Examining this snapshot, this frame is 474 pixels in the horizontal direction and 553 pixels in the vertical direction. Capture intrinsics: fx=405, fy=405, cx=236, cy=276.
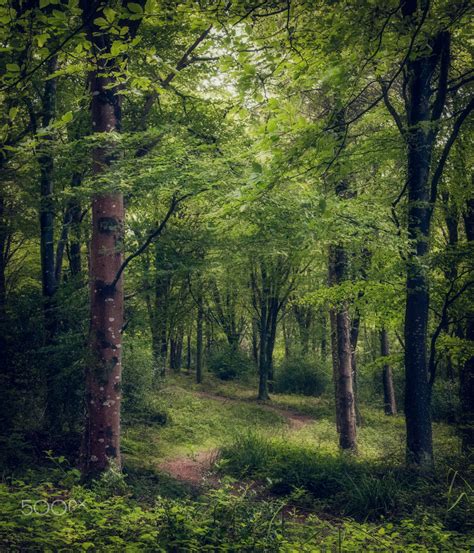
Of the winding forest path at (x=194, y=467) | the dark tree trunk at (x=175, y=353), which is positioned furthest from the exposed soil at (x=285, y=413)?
the dark tree trunk at (x=175, y=353)

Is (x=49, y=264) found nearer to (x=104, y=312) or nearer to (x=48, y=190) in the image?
(x=48, y=190)

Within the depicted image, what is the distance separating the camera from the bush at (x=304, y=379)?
25016mm

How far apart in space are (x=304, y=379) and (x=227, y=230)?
1957 cm

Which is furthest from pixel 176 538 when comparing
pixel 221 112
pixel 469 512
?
pixel 221 112

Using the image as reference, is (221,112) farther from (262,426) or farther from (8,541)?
(262,426)

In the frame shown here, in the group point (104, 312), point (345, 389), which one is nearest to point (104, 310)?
point (104, 312)

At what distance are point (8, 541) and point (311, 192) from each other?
5320mm

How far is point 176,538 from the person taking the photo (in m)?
3.73

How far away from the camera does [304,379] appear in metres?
25.1

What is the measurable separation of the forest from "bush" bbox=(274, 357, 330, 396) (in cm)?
1193

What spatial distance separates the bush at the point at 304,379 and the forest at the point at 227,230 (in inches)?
470

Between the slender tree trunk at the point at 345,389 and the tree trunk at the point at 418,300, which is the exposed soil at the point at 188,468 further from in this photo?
the tree trunk at the point at 418,300

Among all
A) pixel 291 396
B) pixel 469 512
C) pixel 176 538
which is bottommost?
pixel 291 396

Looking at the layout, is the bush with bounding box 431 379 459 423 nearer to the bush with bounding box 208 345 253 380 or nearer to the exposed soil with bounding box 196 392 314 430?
the exposed soil with bounding box 196 392 314 430
